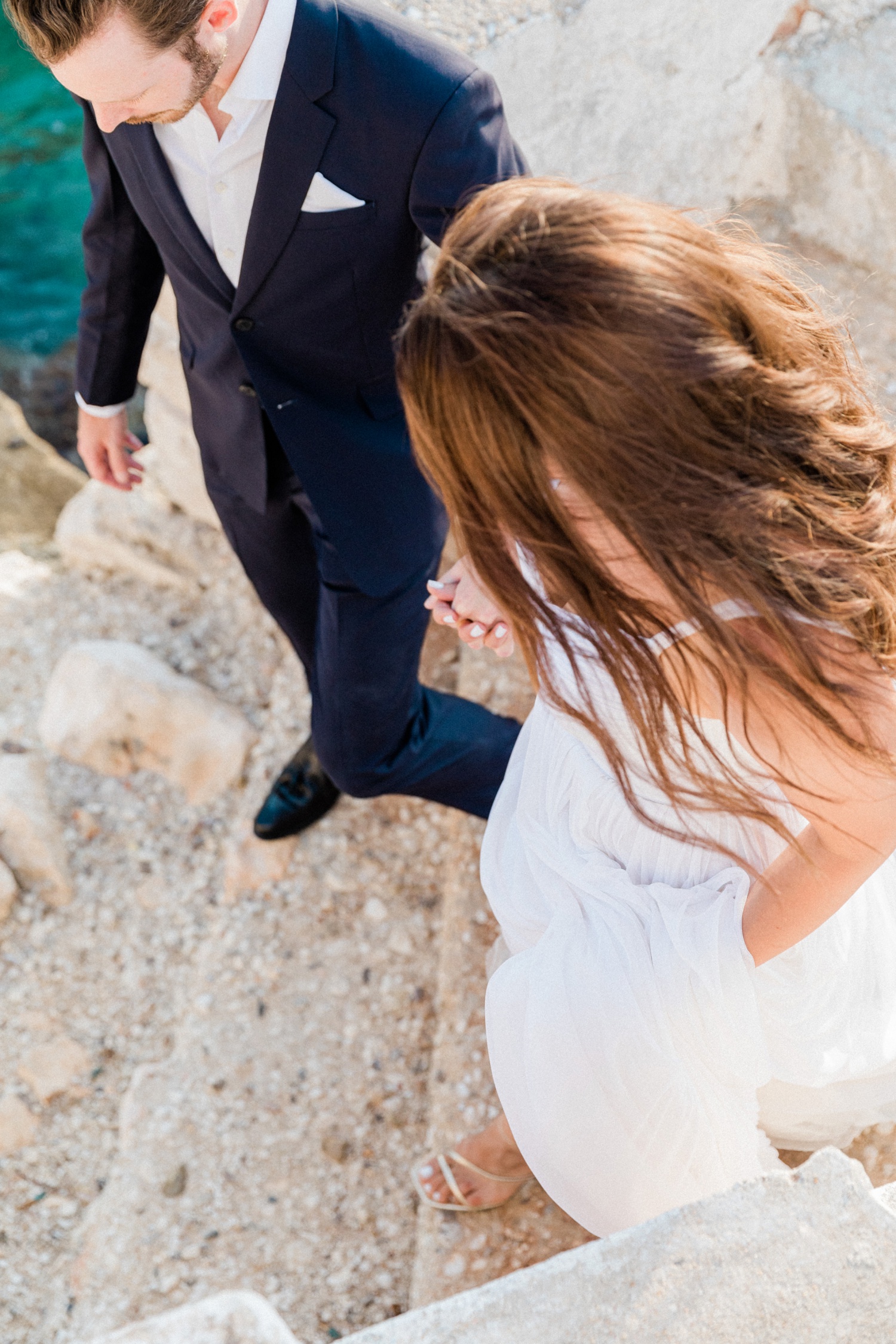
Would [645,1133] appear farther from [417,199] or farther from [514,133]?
[514,133]

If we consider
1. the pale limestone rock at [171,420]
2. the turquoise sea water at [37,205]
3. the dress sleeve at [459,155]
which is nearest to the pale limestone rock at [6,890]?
the pale limestone rock at [171,420]

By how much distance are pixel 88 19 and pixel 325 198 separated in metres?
0.45

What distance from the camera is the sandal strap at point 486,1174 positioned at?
81.3 inches

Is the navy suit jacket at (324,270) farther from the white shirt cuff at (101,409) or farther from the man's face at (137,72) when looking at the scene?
the man's face at (137,72)

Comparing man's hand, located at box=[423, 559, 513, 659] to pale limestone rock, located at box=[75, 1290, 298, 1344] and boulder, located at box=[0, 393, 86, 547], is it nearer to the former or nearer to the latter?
pale limestone rock, located at box=[75, 1290, 298, 1344]

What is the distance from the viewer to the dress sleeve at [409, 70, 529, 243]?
5.68 ft

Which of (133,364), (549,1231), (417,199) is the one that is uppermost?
(417,199)

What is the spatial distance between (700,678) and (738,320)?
45cm

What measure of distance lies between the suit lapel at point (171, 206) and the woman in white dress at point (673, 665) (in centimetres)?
77

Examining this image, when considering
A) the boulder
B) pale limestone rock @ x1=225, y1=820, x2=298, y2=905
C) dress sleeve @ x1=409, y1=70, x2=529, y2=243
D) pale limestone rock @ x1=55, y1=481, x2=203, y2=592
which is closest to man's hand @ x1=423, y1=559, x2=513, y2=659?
dress sleeve @ x1=409, y1=70, x2=529, y2=243

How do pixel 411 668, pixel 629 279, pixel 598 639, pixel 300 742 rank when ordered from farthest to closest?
pixel 300 742 < pixel 411 668 < pixel 598 639 < pixel 629 279

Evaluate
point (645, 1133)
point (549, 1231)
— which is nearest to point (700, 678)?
point (645, 1133)

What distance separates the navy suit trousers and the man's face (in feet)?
2.07

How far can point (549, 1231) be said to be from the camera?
2037 mm
